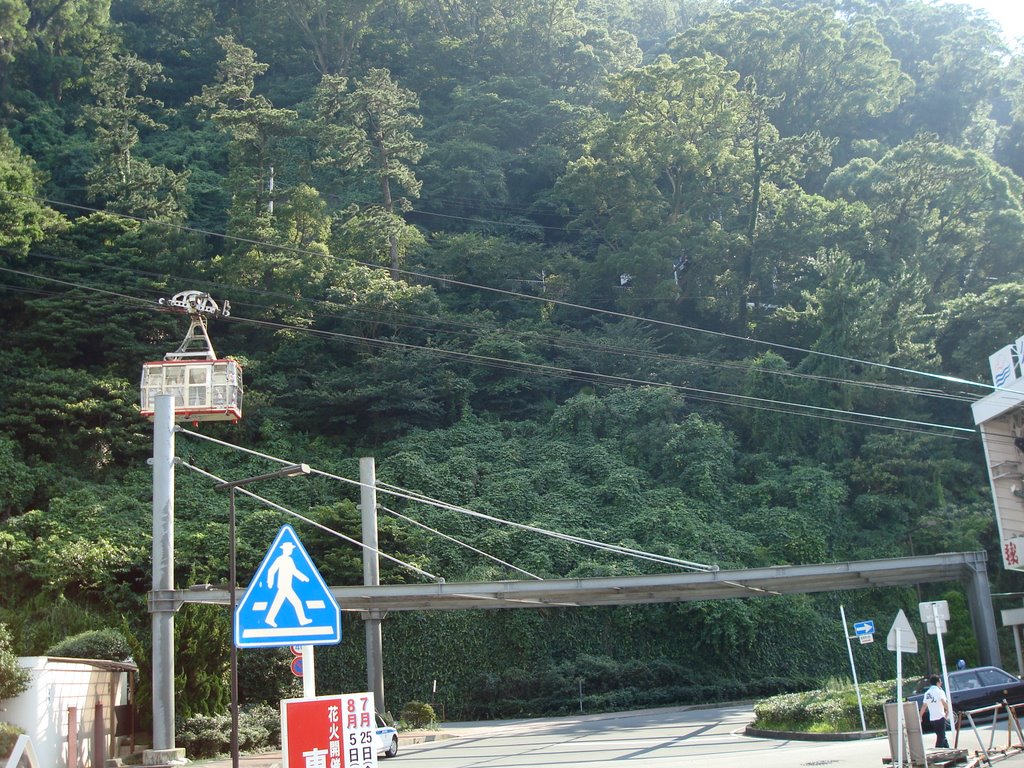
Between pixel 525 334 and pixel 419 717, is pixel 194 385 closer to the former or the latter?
pixel 419 717

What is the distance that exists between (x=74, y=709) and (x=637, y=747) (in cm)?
1101

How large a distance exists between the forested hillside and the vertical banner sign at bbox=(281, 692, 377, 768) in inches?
848

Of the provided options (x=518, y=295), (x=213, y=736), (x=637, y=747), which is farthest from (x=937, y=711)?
(x=518, y=295)

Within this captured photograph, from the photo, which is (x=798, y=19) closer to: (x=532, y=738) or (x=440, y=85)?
(x=440, y=85)

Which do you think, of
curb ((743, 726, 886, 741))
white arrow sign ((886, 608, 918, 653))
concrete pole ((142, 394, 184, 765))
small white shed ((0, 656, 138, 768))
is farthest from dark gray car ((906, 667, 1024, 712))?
small white shed ((0, 656, 138, 768))

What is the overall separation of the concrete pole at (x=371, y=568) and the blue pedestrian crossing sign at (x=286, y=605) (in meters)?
20.7

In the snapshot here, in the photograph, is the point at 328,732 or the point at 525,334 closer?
the point at 328,732

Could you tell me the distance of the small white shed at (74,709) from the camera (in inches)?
739

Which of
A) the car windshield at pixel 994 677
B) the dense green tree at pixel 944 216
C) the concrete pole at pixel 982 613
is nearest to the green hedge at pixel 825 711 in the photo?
the car windshield at pixel 994 677

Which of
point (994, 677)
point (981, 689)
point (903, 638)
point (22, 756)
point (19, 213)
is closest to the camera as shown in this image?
point (22, 756)

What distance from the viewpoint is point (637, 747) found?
2094 cm

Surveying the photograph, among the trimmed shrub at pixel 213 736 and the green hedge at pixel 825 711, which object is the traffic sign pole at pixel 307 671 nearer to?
the green hedge at pixel 825 711

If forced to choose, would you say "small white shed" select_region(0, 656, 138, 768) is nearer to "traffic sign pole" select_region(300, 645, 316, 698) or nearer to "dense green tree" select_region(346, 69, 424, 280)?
"traffic sign pole" select_region(300, 645, 316, 698)

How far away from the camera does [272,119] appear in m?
44.8
